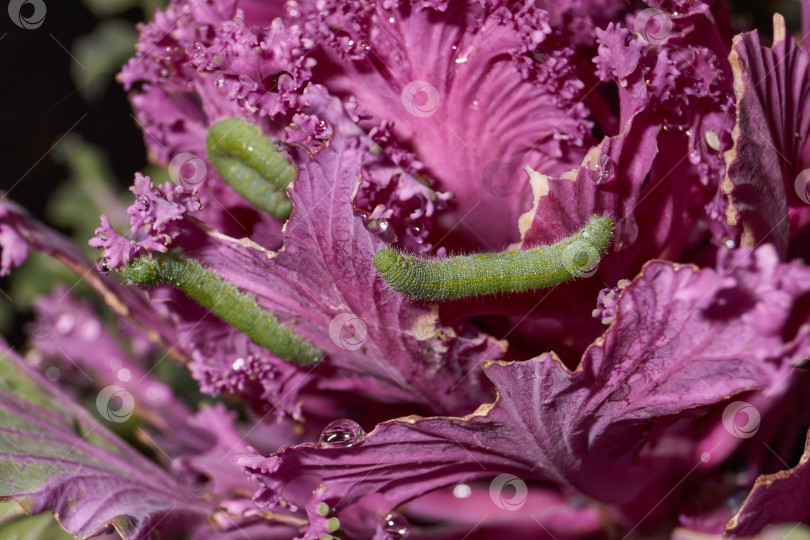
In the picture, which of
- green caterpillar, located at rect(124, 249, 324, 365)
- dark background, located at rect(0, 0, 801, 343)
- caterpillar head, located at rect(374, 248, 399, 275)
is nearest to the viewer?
caterpillar head, located at rect(374, 248, 399, 275)

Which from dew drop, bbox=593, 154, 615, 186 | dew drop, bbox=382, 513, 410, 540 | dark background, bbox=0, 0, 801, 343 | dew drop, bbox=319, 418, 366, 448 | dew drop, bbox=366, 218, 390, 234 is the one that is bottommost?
dark background, bbox=0, 0, 801, 343

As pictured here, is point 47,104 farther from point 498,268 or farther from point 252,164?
point 498,268

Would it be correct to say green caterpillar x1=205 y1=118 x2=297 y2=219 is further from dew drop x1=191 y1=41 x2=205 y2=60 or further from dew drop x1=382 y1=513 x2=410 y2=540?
dew drop x1=382 y1=513 x2=410 y2=540

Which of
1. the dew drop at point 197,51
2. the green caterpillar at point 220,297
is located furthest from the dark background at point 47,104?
the green caterpillar at point 220,297

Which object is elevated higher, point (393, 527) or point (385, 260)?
point (385, 260)

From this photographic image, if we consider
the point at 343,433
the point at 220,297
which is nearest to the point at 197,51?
the point at 220,297

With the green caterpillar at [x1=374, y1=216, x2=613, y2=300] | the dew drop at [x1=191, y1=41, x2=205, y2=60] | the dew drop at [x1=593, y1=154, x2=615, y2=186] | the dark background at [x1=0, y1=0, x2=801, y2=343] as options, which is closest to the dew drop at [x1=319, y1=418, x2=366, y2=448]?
the green caterpillar at [x1=374, y1=216, x2=613, y2=300]
